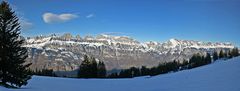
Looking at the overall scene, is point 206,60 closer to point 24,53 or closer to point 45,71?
point 45,71

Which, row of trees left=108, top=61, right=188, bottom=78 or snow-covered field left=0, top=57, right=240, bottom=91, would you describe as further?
row of trees left=108, top=61, right=188, bottom=78

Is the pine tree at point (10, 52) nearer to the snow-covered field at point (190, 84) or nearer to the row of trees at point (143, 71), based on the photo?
the snow-covered field at point (190, 84)

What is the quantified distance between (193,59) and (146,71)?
3764cm

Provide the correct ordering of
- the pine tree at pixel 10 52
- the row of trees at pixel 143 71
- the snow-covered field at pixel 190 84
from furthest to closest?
the row of trees at pixel 143 71
the pine tree at pixel 10 52
the snow-covered field at pixel 190 84

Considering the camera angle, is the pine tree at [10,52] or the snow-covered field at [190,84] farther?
the pine tree at [10,52]

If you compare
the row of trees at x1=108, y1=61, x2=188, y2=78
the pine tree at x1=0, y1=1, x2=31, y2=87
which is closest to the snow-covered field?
the pine tree at x1=0, y1=1, x2=31, y2=87

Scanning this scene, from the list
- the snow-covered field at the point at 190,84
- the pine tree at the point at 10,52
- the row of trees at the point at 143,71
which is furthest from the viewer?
the row of trees at the point at 143,71

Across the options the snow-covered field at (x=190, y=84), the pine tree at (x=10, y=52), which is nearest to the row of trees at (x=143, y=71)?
the snow-covered field at (x=190, y=84)

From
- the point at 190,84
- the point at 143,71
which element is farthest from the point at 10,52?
the point at 143,71

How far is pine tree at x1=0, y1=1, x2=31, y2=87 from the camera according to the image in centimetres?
3438

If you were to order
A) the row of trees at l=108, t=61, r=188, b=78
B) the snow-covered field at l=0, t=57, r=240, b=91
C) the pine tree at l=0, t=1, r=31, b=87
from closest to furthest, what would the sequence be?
the snow-covered field at l=0, t=57, r=240, b=91 < the pine tree at l=0, t=1, r=31, b=87 < the row of trees at l=108, t=61, r=188, b=78

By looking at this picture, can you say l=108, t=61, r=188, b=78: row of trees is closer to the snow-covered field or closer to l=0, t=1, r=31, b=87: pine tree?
the snow-covered field

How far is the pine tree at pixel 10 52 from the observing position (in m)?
34.4

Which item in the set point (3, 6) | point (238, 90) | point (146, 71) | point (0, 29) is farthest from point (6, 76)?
point (146, 71)
